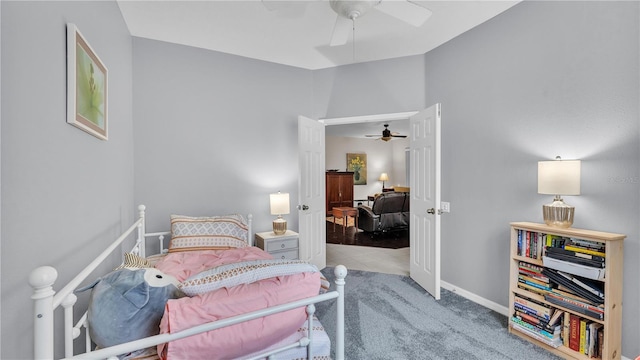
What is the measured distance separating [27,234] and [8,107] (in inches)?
18.9

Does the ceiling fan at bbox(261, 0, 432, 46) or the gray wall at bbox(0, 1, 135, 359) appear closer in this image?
the gray wall at bbox(0, 1, 135, 359)

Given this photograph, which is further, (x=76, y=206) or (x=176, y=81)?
(x=176, y=81)

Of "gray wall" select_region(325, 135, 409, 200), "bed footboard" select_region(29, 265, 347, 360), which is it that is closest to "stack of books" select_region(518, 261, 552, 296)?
"bed footboard" select_region(29, 265, 347, 360)

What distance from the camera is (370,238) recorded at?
5840 mm

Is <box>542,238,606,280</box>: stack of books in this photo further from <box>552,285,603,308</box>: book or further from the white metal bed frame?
the white metal bed frame

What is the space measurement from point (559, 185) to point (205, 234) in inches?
116

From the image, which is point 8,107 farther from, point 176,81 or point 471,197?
point 471,197

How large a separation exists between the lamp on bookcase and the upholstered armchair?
3.57 m

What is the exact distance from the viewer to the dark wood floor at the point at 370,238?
534 centimetres

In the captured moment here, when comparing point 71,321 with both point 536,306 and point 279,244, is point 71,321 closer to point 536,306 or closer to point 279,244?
point 279,244

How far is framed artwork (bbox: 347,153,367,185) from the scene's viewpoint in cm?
893

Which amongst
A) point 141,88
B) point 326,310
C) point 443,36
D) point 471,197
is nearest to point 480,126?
point 471,197

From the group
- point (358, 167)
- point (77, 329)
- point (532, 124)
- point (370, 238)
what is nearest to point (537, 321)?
point (532, 124)

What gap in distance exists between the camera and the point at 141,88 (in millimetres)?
3098
